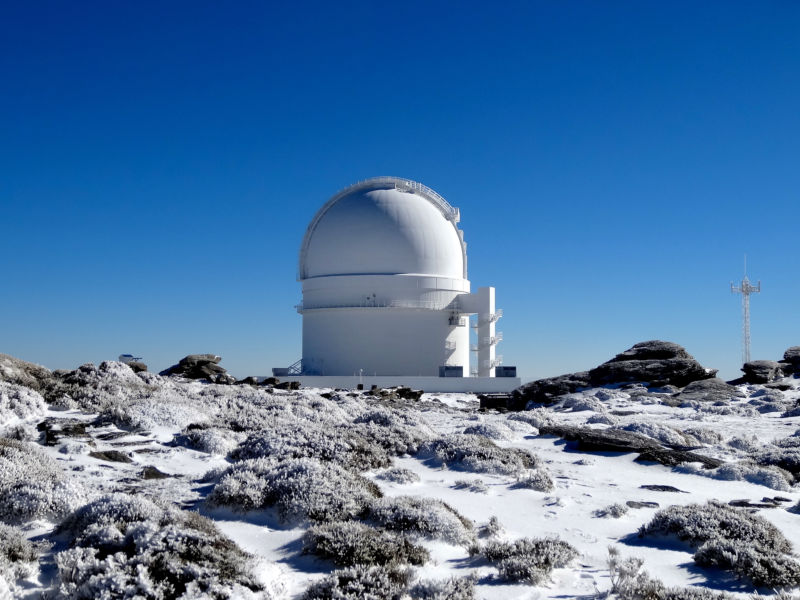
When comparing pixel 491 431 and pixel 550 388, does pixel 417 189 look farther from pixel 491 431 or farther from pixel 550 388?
pixel 491 431

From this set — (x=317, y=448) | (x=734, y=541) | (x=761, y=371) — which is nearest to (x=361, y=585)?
(x=734, y=541)

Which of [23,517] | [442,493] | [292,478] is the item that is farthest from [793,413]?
[23,517]

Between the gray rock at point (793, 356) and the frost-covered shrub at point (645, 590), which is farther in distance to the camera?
the gray rock at point (793, 356)

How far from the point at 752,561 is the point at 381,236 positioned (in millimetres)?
37089

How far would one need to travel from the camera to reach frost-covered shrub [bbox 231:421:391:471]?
9.53 metres

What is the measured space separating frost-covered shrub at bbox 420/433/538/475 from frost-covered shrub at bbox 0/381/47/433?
6.84m

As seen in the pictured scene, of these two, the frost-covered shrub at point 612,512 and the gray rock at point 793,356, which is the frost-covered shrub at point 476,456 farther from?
the gray rock at point 793,356

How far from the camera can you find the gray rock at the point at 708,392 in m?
25.2

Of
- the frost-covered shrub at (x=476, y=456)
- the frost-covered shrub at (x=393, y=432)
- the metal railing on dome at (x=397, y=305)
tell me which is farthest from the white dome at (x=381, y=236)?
the frost-covered shrub at (x=476, y=456)

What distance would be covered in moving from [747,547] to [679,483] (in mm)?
3989

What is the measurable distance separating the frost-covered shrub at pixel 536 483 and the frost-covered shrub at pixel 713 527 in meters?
1.76

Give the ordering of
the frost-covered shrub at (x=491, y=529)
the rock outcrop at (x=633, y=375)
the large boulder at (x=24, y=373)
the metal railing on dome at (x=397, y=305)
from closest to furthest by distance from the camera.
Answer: the frost-covered shrub at (x=491, y=529)
the large boulder at (x=24, y=373)
the rock outcrop at (x=633, y=375)
the metal railing on dome at (x=397, y=305)

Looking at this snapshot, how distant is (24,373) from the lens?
1476 cm

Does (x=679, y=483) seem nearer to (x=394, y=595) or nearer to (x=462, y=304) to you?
(x=394, y=595)
